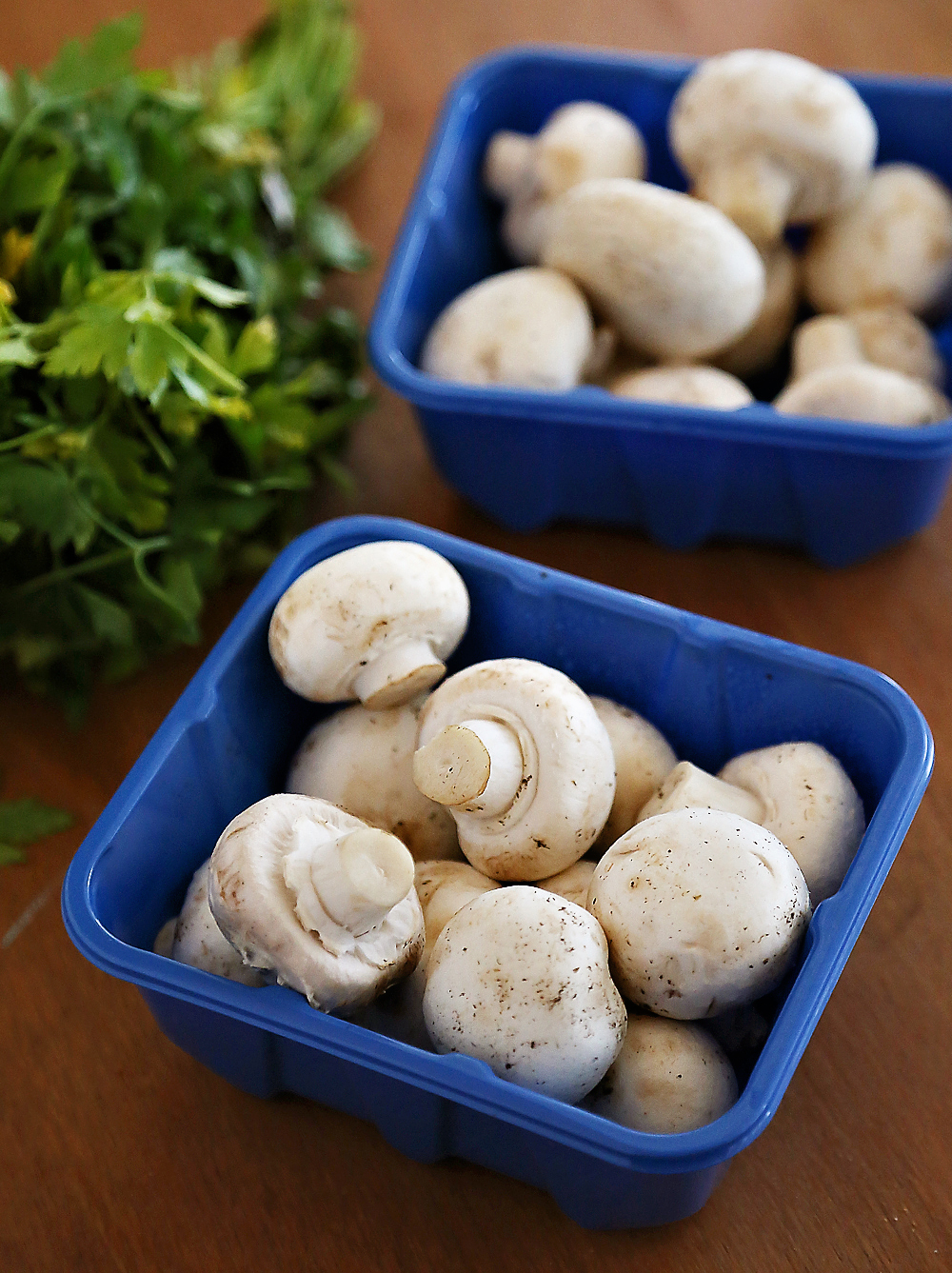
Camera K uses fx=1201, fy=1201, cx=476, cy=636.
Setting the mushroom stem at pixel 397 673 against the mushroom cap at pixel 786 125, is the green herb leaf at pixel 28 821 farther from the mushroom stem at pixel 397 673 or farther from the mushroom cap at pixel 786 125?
the mushroom cap at pixel 786 125

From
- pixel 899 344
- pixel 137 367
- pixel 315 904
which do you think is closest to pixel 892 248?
pixel 899 344

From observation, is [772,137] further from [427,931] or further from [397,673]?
[427,931]

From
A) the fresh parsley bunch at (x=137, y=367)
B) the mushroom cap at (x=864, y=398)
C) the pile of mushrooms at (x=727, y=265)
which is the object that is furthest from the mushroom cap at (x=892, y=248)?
the fresh parsley bunch at (x=137, y=367)

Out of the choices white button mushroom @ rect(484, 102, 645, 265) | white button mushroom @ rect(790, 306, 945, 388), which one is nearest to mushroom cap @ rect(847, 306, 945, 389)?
white button mushroom @ rect(790, 306, 945, 388)

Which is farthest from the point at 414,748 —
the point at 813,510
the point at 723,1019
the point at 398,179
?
the point at 398,179

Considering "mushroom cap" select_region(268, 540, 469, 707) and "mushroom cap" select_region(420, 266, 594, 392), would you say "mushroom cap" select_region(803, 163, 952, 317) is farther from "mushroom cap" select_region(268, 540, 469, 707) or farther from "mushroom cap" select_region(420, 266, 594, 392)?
"mushroom cap" select_region(268, 540, 469, 707)

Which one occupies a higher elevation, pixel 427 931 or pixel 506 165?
pixel 506 165

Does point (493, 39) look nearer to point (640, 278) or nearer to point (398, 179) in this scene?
point (398, 179)
